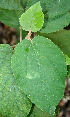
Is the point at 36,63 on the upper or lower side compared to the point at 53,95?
upper

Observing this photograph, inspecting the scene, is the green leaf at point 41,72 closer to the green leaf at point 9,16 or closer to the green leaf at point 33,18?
the green leaf at point 33,18

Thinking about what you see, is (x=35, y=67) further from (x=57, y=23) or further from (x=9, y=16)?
(x=9, y=16)

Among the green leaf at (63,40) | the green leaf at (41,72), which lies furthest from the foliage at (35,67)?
the green leaf at (63,40)

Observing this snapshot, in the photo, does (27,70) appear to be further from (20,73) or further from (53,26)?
(53,26)

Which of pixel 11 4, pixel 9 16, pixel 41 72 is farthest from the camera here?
pixel 9 16

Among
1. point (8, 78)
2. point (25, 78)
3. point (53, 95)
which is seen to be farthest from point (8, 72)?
point (53, 95)

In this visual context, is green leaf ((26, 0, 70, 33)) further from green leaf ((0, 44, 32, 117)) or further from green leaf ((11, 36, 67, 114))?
green leaf ((0, 44, 32, 117))

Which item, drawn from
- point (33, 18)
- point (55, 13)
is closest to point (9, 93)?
point (33, 18)
